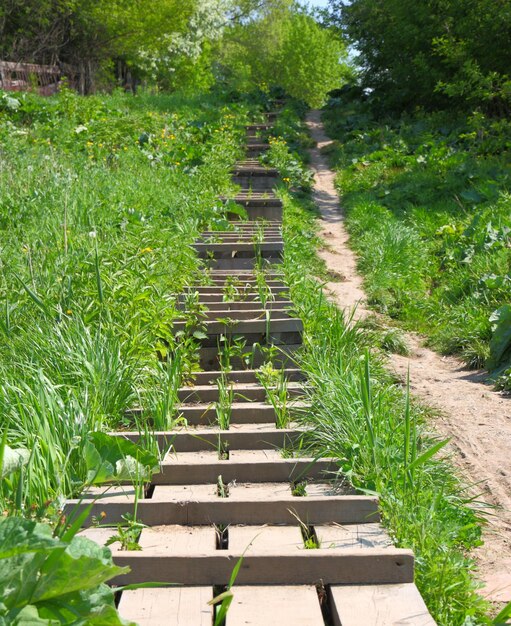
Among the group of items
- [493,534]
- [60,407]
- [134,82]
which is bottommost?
[493,534]

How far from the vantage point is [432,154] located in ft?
48.0

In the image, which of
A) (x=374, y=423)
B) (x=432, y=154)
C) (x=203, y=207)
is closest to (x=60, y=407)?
(x=374, y=423)

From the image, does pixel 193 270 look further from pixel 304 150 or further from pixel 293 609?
pixel 304 150

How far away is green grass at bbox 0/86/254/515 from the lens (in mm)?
3506

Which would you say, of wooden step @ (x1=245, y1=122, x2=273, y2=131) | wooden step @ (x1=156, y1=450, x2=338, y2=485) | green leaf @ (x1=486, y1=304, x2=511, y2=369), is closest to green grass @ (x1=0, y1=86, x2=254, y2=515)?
wooden step @ (x1=156, y1=450, x2=338, y2=485)

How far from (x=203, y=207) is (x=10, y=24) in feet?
61.1

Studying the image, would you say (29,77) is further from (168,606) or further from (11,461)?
(168,606)

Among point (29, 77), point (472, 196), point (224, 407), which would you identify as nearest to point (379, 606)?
point (224, 407)

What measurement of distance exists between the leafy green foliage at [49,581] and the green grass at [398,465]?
4.72 ft

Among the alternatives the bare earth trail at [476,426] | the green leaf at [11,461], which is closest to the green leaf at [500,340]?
the bare earth trail at [476,426]

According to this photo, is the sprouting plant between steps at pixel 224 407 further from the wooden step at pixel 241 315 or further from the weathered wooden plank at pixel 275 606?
the weathered wooden plank at pixel 275 606

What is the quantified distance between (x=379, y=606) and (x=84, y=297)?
124 inches

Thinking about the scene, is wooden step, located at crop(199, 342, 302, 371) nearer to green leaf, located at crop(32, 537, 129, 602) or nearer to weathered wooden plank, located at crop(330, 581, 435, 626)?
weathered wooden plank, located at crop(330, 581, 435, 626)

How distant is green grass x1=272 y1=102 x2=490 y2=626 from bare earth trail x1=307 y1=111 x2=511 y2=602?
5.6 inches
